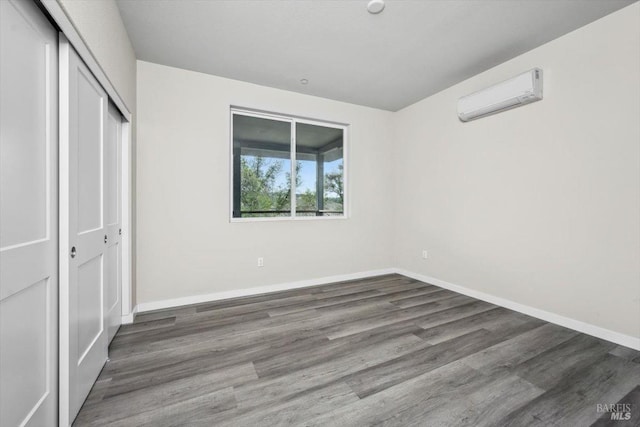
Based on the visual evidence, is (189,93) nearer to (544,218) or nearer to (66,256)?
(66,256)

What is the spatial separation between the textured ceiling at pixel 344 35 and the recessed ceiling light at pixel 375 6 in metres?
0.06

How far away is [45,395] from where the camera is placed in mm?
1229

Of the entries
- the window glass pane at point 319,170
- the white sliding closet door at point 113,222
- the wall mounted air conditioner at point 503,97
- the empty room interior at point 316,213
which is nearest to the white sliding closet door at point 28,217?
the empty room interior at point 316,213

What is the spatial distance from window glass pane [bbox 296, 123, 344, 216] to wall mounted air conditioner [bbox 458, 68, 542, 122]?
178 centimetres

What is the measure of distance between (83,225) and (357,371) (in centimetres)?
199

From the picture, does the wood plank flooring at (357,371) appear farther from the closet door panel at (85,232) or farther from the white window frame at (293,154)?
the white window frame at (293,154)

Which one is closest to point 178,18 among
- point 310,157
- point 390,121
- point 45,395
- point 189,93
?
point 189,93

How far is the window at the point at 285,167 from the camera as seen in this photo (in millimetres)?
3517

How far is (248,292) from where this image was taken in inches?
135

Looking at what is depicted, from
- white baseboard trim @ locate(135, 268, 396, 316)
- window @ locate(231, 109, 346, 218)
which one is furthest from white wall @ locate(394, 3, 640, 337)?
window @ locate(231, 109, 346, 218)

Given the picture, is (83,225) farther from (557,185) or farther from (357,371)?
A: (557,185)

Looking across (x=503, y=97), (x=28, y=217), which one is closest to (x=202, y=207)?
(x=28, y=217)

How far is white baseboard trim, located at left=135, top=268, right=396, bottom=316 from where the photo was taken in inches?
116

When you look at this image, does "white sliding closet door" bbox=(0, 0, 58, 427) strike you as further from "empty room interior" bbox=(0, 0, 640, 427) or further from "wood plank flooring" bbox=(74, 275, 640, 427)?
"wood plank flooring" bbox=(74, 275, 640, 427)
